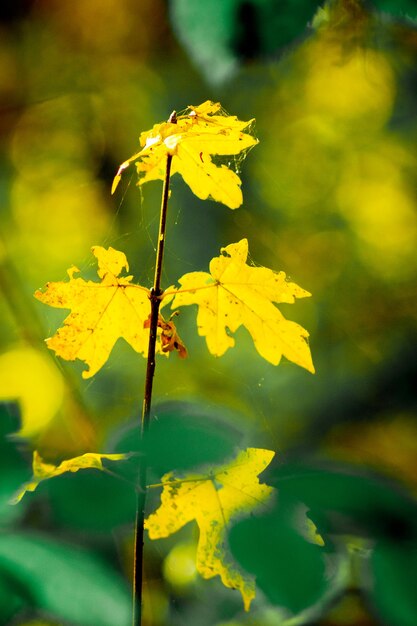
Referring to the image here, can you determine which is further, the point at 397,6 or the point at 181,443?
the point at 397,6

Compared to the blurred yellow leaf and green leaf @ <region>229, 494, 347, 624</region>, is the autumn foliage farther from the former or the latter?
the blurred yellow leaf

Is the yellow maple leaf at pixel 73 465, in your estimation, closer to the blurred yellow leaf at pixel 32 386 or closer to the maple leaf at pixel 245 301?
the maple leaf at pixel 245 301

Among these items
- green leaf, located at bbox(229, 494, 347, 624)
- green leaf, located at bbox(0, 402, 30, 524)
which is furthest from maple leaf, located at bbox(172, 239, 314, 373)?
green leaf, located at bbox(0, 402, 30, 524)

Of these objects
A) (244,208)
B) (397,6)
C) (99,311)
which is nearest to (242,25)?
(397,6)

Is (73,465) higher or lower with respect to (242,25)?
lower

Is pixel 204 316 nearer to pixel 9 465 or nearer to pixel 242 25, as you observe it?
pixel 9 465

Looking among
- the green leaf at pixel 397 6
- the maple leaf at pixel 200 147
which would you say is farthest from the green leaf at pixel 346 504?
the green leaf at pixel 397 6

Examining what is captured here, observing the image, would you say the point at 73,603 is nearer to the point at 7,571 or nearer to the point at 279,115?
the point at 7,571
